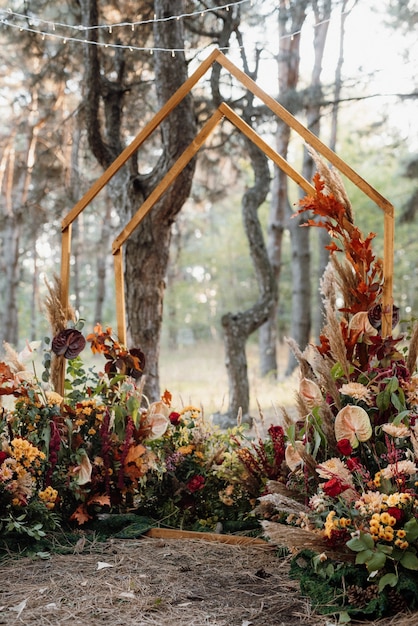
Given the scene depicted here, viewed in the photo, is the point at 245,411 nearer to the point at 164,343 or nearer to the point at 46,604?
the point at 46,604

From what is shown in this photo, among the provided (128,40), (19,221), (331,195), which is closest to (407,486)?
(331,195)

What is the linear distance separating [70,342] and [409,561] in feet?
6.18

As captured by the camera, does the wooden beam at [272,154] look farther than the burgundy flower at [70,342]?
No

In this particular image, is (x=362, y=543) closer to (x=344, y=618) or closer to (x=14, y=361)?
(x=344, y=618)

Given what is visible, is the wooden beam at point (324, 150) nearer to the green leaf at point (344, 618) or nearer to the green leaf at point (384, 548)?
the green leaf at point (384, 548)

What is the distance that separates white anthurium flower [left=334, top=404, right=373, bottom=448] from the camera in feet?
8.41

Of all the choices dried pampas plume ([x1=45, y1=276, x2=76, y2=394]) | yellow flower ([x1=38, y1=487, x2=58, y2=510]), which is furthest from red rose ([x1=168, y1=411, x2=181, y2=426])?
yellow flower ([x1=38, y1=487, x2=58, y2=510])

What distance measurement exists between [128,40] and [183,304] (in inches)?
615

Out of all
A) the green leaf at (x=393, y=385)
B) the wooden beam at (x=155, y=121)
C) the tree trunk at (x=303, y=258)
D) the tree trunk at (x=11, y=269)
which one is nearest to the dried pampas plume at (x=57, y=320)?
the wooden beam at (x=155, y=121)

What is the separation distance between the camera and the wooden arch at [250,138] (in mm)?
2932

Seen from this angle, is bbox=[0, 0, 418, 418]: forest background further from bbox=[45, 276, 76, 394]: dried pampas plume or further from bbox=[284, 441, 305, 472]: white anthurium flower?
bbox=[284, 441, 305, 472]: white anthurium flower

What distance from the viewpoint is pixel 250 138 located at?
10.7ft

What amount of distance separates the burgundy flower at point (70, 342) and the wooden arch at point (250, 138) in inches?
7.7

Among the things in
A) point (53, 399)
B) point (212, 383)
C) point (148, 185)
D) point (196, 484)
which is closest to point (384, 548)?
point (196, 484)
